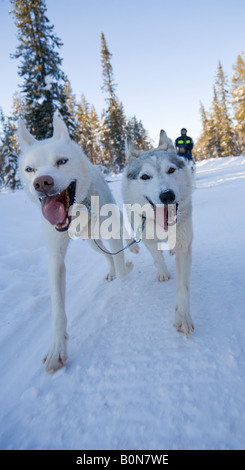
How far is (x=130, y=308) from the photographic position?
7.52 ft

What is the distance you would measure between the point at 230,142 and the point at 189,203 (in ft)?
135

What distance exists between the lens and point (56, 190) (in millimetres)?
1829

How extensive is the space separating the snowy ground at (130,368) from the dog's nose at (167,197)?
3.13ft

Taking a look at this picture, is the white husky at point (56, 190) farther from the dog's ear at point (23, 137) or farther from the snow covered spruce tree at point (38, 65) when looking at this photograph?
the snow covered spruce tree at point (38, 65)

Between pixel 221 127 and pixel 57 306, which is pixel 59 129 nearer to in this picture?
pixel 57 306

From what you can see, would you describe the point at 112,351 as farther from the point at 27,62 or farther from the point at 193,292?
the point at 27,62

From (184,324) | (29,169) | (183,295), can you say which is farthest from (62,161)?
(184,324)

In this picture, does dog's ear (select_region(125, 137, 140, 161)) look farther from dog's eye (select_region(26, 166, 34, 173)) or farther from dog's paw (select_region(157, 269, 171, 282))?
dog's paw (select_region(157, 269, 171, 282))

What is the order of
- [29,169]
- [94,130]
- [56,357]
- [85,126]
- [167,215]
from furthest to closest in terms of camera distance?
[94,130] < [85,126] < [167,215] < [29,169] < [56,357]

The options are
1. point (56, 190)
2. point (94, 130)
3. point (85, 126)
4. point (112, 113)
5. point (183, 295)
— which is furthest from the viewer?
point (94, 130)

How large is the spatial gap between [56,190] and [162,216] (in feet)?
3.14

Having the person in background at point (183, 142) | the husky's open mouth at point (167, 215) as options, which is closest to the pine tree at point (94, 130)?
the person in background at point (183, 142)

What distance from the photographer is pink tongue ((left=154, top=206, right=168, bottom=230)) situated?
2.16m

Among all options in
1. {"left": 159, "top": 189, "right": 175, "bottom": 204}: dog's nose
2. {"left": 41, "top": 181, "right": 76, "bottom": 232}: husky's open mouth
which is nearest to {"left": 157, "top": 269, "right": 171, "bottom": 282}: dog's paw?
{"left": 159, "top": 189, "right": 175, "bottom": 204}: dog's nose
